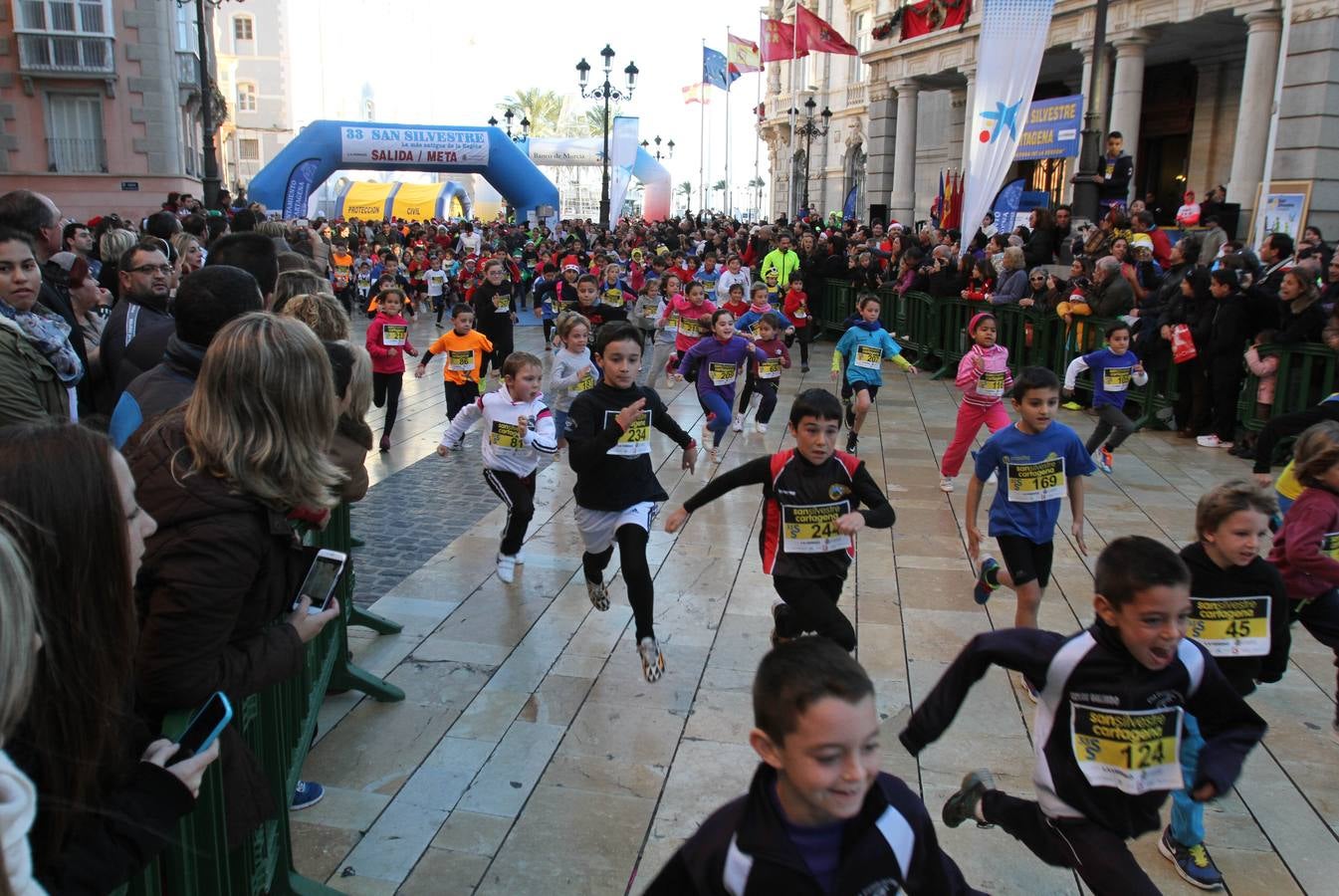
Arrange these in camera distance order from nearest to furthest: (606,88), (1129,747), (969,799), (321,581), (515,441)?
(321,581) < (1129,747) < (969,799) < (515,441) < (606,88)

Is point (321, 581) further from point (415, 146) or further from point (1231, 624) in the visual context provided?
point (415, 146)

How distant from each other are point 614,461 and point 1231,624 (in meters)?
3.24

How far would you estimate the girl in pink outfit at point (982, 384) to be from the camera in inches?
351

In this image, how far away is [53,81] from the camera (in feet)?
104

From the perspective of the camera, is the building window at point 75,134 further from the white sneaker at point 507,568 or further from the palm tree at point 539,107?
the palm tree at point 539,107

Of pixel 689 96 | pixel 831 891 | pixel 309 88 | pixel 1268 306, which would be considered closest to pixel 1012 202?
pixel 1268 306

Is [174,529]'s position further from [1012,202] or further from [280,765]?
[1012,202]

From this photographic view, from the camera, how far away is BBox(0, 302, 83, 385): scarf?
14.9 feet

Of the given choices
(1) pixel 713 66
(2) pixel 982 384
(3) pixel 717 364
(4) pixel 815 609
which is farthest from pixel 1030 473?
(1) pixel 713 66

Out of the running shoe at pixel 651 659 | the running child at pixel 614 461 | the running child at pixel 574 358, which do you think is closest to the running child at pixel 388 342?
the running child at pixel 574 358

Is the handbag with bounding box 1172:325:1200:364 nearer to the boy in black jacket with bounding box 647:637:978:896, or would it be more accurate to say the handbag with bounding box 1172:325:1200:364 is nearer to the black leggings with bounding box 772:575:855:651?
the black leggings with bounding box 772:575:855:651

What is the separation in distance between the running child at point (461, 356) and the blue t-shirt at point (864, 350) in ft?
12.2

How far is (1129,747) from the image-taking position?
10.6ft

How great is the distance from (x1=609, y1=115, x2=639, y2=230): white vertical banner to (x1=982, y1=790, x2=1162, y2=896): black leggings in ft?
111
